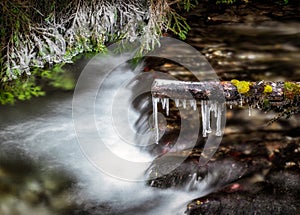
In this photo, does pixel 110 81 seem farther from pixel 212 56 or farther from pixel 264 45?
pixel 264 45

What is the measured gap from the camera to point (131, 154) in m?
5.17

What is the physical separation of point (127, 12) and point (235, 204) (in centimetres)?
421

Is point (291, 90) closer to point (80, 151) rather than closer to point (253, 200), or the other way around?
point (253, 200)

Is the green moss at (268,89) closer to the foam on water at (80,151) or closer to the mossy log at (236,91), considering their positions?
the mossy log at (236,91)

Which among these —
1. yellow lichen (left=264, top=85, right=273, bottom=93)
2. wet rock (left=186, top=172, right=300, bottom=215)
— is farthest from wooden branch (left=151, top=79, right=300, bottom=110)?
wet rock (left=186, top=172, right=300, bottom=215)

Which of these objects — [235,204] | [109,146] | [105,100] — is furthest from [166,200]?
[105,100]

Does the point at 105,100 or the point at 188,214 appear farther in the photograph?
the point at 105,100

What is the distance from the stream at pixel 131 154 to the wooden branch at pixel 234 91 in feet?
4.10

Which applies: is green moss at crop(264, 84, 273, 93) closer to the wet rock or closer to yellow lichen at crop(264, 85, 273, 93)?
yellow lichen at crop(264, 85, 273, 93)

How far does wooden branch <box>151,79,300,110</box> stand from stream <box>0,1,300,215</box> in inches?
49.2

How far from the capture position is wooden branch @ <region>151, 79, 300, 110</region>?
3.40m

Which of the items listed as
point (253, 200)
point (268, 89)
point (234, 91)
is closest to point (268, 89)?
point (268, 89)

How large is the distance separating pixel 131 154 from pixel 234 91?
85.6 inches

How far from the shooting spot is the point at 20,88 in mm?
6254
